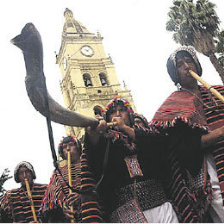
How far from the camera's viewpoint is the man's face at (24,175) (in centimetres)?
500

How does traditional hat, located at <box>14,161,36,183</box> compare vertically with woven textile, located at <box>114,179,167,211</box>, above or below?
→ above

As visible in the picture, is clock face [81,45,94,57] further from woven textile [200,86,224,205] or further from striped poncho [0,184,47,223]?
woven textile [200,86,224,205]

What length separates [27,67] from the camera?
1.96m

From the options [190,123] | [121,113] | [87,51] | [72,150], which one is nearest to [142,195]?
[190,123]

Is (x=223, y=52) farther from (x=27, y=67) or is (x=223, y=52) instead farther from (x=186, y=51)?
(x=27, y=67)

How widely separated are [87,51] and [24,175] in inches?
1495

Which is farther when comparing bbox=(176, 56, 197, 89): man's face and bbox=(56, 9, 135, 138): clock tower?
bbox=(56, 9, 135, 138): clock tower

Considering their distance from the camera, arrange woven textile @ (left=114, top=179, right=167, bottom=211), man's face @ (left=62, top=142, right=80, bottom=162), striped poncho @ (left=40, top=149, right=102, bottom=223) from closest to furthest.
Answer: woven textile @ (left=114, top=179, right=167, bottom=211)
striped poncho @ (left=40, top=149, right=102, bottom=223)
man's face @ (left=62, top=142, right=80, bottom=162)

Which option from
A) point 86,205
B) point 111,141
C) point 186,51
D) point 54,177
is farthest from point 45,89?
point 54,177

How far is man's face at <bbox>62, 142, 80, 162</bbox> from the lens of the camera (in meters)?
4.84

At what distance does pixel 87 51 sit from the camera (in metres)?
41.7

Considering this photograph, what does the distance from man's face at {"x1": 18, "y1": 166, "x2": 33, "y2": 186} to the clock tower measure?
29.7 m

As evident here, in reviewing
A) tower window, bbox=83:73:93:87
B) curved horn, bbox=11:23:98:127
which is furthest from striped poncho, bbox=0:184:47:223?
tower window, bbox=83:73:93:87

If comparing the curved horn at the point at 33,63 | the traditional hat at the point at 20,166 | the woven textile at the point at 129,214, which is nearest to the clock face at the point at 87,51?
the traditional hat at the point at 20,166
